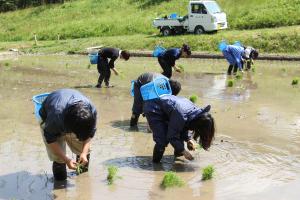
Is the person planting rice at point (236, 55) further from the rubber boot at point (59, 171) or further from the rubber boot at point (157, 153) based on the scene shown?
the rubber boot at point (59, 171)

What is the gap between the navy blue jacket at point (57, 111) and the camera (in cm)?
549

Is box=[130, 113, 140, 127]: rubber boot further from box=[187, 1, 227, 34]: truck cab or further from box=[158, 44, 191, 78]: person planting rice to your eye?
box=[187, 1, 227, 34]: truck cab

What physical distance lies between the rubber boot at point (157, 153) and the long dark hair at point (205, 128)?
31.1 inches

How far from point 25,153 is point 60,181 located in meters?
1.66

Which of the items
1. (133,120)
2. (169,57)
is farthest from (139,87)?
(169,57)

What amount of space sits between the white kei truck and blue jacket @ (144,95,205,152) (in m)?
19.8

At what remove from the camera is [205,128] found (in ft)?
21.5

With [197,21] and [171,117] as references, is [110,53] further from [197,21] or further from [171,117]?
[197,21]

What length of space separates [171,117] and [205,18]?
2063 centimetres

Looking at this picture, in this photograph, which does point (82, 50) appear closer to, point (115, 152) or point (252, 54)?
point (252, 54)

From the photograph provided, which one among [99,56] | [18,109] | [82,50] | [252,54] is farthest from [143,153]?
[82,50]

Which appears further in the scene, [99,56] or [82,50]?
[82,50]

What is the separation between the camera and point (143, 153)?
26.9 feet

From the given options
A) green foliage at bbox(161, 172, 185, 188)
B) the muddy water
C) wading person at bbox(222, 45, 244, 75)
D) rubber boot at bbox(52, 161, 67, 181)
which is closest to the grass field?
wading person at bbox(222, 45, 244, 75)
